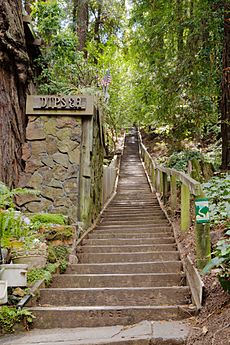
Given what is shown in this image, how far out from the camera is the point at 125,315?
3.49 m

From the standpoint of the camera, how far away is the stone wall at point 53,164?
6.77m

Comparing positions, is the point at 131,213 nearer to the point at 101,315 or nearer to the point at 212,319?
the point at 101,315

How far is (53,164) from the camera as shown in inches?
270

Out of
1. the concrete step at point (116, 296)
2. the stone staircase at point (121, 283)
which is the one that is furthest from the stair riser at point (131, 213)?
the concrete step at point (116, 296)

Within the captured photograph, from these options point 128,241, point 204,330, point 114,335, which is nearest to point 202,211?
point 204,330

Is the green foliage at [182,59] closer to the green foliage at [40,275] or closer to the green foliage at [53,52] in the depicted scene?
the green foliage at [53,52]

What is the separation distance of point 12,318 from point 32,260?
1.05 meters

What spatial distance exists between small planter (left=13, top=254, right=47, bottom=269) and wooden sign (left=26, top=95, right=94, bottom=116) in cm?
316

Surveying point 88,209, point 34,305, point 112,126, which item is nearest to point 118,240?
point 88,209

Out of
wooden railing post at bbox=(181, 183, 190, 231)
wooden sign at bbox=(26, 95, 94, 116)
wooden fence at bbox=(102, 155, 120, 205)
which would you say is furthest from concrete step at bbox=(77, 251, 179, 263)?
wooden fence at bbox=(102, 155, 120, 205)

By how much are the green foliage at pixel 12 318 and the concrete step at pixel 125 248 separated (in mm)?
2367

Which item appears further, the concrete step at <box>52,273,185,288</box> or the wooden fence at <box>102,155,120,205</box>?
the wooden fence at <box>102,155,120,205</box>

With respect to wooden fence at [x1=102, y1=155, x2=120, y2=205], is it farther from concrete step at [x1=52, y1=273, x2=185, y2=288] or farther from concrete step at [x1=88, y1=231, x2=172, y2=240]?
concrete step at [x1=52, y1=273, x2=185, y2=288]

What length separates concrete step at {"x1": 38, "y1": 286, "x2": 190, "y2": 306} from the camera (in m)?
3.86
